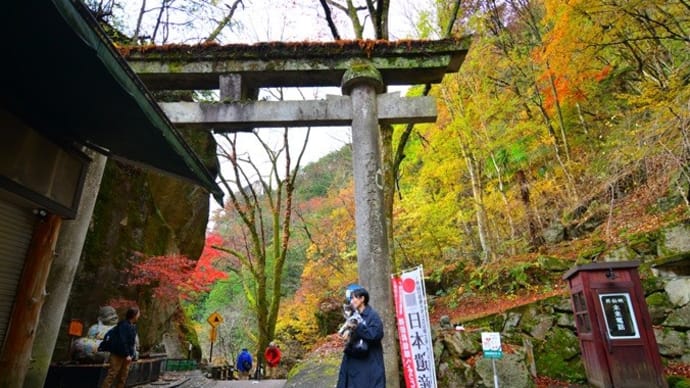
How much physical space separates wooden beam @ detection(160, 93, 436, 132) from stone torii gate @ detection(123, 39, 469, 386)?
A: 14mm

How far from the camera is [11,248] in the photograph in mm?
3582

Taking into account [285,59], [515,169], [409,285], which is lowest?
[409,285]

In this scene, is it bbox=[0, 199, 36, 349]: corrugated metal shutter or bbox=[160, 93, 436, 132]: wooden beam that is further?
bbox=[160, 93, 436, 132]: wooden beam

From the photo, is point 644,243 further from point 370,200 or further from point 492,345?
point 370,200

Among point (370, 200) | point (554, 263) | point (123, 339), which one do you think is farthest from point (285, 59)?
point (554, 263)

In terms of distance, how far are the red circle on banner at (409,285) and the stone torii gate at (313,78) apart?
0.54m

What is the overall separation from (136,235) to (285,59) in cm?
875

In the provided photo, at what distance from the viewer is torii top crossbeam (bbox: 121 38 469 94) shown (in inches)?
221

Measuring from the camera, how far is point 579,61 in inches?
420

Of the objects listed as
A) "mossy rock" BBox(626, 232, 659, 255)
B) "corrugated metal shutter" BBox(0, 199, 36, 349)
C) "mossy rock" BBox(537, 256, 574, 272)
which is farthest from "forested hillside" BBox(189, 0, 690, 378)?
"corrugated metal shutter" BBox(0, 199, 36, 349)

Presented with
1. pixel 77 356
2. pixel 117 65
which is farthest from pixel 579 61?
pixel 77 356

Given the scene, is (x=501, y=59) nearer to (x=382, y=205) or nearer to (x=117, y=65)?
(x=382, y=205)

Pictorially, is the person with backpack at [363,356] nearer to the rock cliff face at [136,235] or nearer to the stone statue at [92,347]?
the stone statue at [92,347]

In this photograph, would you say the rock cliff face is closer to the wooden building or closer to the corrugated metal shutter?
the wooden building
